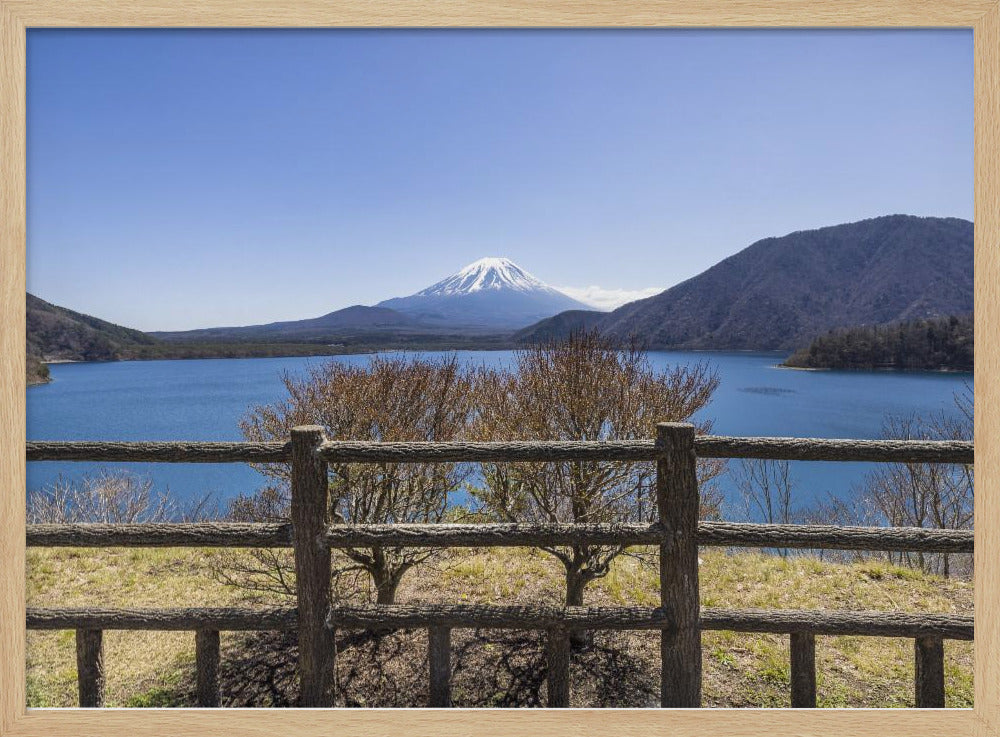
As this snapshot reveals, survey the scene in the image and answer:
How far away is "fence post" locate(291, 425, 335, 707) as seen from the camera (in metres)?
1.61

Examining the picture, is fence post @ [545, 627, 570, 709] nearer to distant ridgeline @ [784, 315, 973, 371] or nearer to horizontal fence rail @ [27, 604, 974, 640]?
horizontal fence rail @ [27, 604, 974, 640]

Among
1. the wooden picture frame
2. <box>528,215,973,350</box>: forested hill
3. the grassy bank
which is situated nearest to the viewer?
the wooden picture frame

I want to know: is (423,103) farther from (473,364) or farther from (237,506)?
(237,506)

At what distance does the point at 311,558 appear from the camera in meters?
1.61

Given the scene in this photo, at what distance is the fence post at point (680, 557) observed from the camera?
1617 millimetres

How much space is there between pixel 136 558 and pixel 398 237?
3.56 meters

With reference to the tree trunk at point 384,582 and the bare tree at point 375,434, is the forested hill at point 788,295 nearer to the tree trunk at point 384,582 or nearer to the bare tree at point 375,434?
the bare tree at point 375,434

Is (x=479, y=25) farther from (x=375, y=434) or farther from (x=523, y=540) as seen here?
(x=375, y=434)

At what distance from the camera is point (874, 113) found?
2246mm

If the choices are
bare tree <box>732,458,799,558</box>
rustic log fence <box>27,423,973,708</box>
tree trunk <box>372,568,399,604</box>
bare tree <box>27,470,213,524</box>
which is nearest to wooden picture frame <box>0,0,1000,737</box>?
rustic log fence <box>27,423,973,708</box>

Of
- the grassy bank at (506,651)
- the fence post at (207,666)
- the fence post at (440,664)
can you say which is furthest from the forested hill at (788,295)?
the fence post at (207,666)

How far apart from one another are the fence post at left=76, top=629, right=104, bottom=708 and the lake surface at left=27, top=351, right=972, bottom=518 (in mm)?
1657

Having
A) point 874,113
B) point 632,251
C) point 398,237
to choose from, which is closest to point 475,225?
point 398,237

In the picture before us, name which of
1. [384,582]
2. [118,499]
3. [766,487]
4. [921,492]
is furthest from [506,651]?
[921,492]
